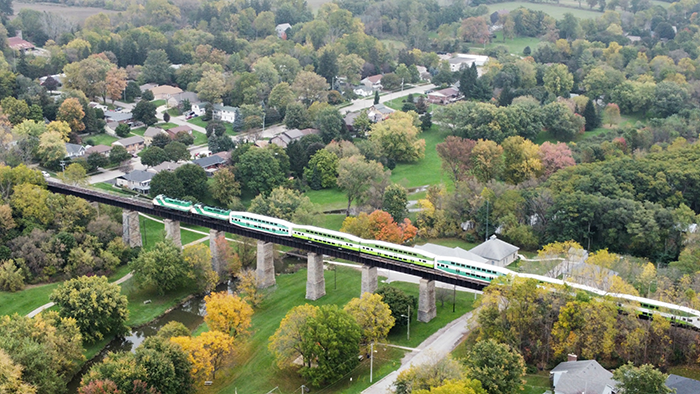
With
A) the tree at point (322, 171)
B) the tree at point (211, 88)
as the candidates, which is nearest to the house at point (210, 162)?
the tree at point (322, 171)

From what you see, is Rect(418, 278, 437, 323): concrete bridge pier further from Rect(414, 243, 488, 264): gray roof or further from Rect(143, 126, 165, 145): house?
Rect(143, 126, 165, 145): house

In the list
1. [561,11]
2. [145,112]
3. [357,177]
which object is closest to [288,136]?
[145,112]

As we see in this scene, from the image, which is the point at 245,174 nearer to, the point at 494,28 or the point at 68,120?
the point at 68,120

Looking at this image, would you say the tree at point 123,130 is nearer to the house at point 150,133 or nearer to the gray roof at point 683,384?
the house at point 150,133

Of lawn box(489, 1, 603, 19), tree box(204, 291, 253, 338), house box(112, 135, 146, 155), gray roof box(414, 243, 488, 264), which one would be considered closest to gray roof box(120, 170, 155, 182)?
house box(112, 135, 146, 155)

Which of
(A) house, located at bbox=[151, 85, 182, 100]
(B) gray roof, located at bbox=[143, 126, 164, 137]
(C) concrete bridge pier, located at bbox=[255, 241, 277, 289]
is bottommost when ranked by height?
(C) concrete bridge pier, located at bbox=[255, 241, 277, 289]

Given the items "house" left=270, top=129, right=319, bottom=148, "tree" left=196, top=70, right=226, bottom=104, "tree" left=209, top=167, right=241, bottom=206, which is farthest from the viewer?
"tree" left=196, top=70, right=226, bottom=104
